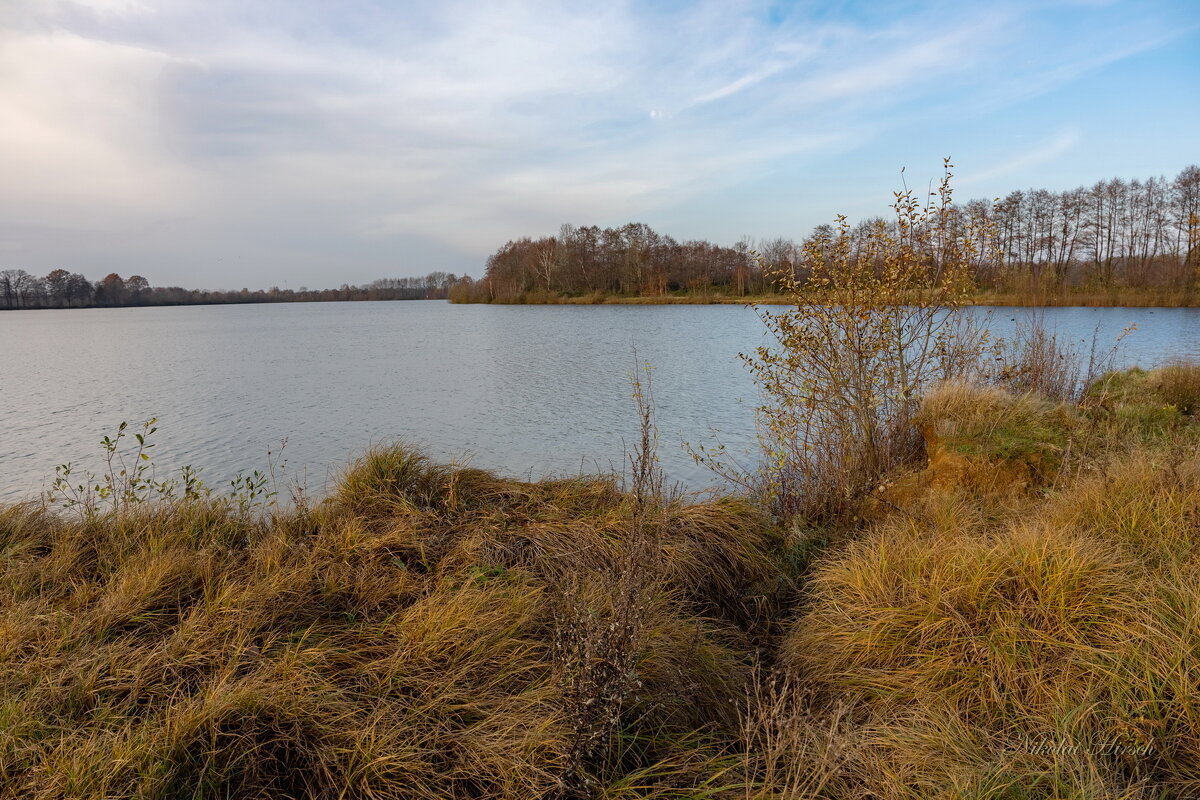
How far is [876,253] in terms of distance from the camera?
275 inches

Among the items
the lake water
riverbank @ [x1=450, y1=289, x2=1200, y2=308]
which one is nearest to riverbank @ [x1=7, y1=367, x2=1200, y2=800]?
riverbank @ [x1=450, y1=289, x2=1200, y2=308]

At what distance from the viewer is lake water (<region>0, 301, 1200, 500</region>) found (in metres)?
9.38

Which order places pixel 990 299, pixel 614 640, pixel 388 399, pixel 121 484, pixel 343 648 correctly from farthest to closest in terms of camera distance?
pixel 388 399 < pixel 990 299 < pixel 121 484 < pixel 343 648 < pixel 614 640

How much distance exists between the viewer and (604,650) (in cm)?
261

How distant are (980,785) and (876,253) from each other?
5.90 m

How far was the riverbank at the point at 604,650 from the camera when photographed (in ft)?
7.66

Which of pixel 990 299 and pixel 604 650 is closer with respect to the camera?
pixel 604 650

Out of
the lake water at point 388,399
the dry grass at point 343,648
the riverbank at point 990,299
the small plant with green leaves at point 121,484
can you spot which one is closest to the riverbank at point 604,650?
the dry grass at point 343,648

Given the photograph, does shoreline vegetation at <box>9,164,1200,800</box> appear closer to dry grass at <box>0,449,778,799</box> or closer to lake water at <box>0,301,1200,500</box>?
dry grass at <box>0,449,778,799</box>

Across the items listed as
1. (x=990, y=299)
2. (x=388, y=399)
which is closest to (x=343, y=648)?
(x=388, y=399)

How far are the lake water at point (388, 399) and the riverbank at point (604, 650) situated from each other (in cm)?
322

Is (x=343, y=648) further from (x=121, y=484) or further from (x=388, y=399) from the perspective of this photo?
(x=388, y=399)

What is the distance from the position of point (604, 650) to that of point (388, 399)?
12.6 meters

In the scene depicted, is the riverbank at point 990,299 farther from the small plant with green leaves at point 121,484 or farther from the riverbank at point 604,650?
the small plant with green leaves at point 121,484
